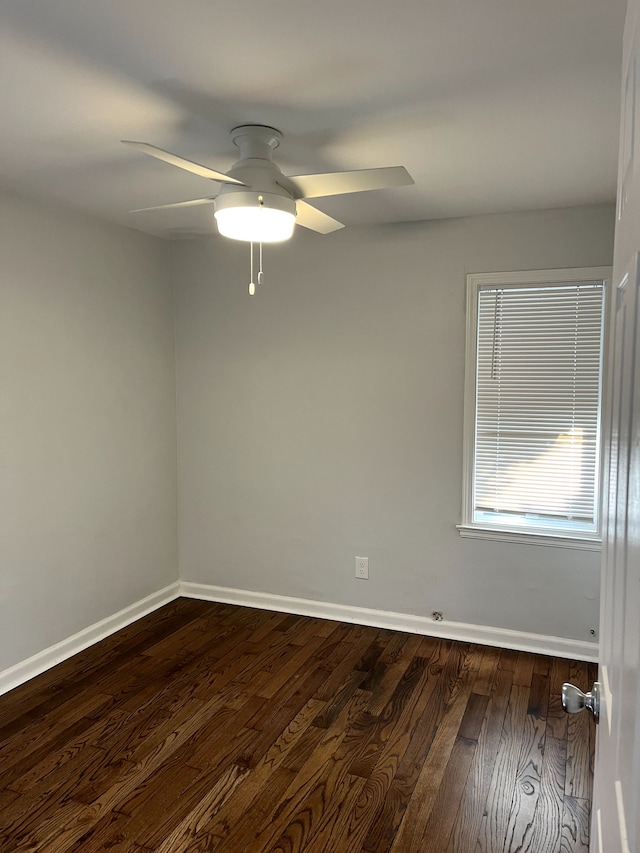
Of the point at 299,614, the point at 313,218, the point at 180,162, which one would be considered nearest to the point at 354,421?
the point at 299,614

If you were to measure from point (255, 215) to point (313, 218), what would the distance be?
39 centimetres

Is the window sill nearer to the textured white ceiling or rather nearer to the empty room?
the empty room

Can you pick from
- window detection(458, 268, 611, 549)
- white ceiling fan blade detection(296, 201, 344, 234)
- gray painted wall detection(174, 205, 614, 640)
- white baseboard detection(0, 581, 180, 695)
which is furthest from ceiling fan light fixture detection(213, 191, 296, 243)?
white baseboard detection(0, 581, 180, 695)

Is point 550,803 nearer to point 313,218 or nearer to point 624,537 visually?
point 624,537

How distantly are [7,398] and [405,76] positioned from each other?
7.34ft

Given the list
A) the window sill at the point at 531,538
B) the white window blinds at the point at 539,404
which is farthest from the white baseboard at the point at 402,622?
the white window blinds at the point at 539,404

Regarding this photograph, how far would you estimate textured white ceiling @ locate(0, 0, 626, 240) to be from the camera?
1493 mm

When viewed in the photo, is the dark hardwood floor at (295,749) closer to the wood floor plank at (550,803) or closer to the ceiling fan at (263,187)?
the wood floor plank at (550,803)

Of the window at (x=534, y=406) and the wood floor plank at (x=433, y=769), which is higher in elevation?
the window at (x=534, y=406)

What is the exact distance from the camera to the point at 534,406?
130 inches

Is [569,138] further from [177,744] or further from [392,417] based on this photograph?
[177,744]

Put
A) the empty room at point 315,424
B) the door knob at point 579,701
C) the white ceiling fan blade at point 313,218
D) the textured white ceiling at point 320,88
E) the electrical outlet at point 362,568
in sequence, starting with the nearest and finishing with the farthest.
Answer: the door knob at point 579,701, the textured white ceiling at point 320,88, the empty room at point 315,424, the white ceiling fan blade at point 313,218, the electrical outlet at point 362,568

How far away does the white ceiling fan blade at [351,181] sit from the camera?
191cm

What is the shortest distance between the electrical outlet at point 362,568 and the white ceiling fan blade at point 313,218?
1979 millimetres
